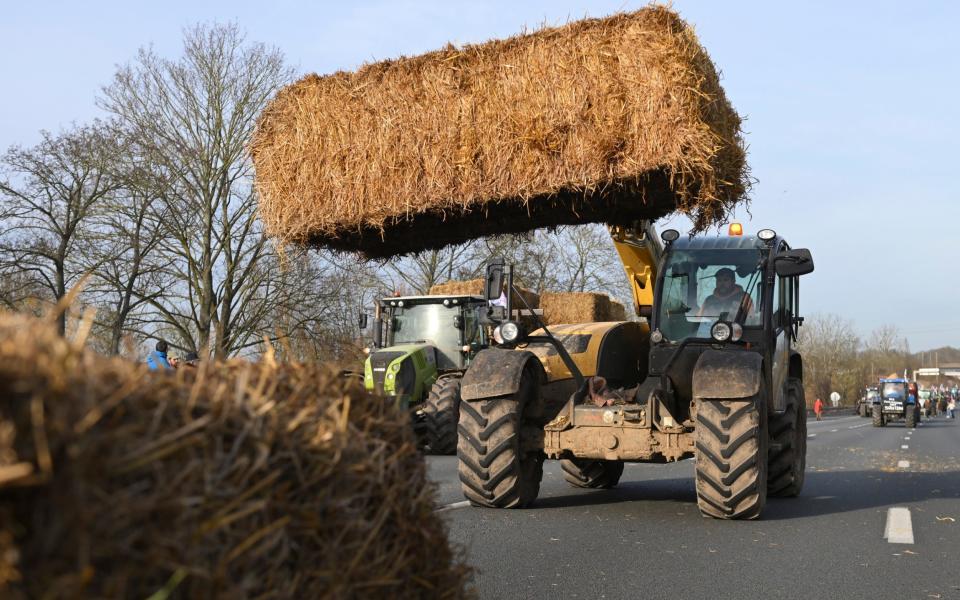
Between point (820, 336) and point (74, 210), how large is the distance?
11081 centimetres

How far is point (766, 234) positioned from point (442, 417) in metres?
7.05

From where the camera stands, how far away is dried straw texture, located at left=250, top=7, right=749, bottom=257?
7871mm

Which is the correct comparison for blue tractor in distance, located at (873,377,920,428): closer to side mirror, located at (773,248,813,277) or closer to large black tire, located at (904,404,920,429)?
large black tire, located at (904,404,920,429)

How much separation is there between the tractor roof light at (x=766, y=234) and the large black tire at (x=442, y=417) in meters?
6.80

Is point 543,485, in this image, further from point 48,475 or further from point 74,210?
point 74,210

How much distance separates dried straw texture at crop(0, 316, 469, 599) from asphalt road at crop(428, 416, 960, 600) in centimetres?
68

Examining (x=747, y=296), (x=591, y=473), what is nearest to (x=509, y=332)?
(x=747, y=296)

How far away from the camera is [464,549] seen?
121 inches

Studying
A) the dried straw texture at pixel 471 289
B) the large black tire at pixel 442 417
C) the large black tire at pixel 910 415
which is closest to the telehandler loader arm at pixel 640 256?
the large black tire at pixel 442 417

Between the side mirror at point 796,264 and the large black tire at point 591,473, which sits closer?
the side mirror at point 796,264

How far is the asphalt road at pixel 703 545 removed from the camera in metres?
5.71

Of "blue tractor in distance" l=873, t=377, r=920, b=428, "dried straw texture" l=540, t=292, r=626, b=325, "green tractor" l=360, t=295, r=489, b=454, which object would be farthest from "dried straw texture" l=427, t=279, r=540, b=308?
"blue tractor in distance" l=873, t=377, r=920, b=428

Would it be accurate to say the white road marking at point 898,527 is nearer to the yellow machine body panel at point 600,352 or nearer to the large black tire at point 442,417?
the yellow machine body panel at point 600,352

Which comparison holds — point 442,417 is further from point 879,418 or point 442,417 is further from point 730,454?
point 879,418
